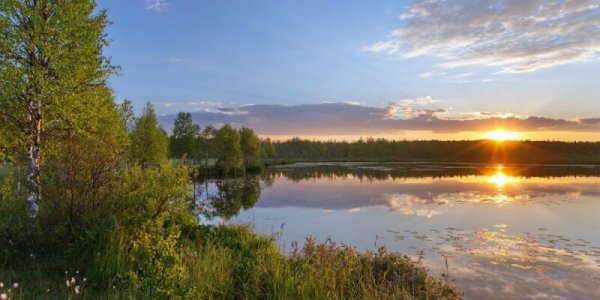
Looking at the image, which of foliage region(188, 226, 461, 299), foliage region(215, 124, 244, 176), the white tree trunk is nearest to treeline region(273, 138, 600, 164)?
foliage region(215, 124, 244, 176)

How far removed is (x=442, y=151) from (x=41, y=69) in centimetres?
16840

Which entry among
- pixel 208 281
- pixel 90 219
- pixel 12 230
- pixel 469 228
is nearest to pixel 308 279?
pixel 208 281

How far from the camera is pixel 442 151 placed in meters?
164

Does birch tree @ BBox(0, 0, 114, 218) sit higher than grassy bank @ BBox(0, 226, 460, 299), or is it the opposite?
birch tree @ BBox(0, 0, 114, 218)

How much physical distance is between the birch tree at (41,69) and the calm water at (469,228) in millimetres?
8063

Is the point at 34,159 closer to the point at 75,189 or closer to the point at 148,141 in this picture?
the point at 75,189

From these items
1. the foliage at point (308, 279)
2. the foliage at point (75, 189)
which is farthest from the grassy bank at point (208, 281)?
the foliage at point (75, 189)

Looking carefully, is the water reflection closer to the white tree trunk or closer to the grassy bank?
the white tree trunk

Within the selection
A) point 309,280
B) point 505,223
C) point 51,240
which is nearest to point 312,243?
point 309,280

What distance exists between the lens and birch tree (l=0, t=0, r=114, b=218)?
35.2ft

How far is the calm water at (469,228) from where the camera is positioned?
496 inches

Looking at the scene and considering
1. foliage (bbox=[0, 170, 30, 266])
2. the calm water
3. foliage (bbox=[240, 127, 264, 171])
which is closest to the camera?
foliage (bbox=[0, 170, 30, 266])

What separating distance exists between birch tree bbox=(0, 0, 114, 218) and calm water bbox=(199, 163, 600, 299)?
26.5 ft

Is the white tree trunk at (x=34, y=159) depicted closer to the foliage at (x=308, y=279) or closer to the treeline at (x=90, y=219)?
the treeline at (x=90, y=219)
